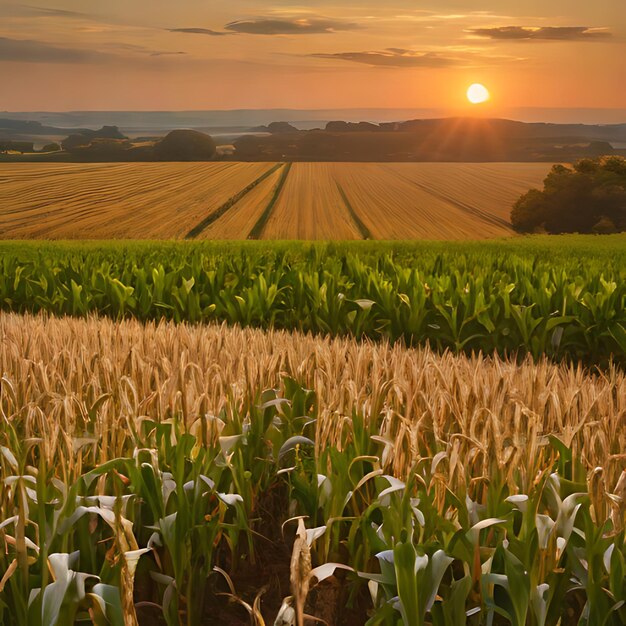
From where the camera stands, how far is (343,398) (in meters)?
3.67

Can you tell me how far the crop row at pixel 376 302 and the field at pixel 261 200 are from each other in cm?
1975

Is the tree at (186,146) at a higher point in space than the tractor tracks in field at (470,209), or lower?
higher

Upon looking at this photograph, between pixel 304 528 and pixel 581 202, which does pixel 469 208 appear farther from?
pixel 304 528

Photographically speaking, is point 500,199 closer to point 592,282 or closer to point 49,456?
point 592,282

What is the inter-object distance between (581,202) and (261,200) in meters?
13.0

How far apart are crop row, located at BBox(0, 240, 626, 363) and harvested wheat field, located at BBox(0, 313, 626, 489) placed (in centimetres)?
155

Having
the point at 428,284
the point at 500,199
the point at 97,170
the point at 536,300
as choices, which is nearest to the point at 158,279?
the point at 428,284

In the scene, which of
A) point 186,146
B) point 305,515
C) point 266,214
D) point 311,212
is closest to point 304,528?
point 305,515

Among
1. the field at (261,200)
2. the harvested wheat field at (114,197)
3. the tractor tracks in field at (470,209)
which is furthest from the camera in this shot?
the tractor tracks in field at (470,209)

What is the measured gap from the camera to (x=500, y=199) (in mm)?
38438

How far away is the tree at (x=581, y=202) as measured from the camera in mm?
33125

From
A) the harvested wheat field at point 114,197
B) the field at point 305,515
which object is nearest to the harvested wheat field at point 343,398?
the field at point 305,515

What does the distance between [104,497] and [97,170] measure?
1876 inches

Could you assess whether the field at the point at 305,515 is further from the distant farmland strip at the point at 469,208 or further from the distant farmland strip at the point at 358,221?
the distant farmland strip at the point at 469,208
